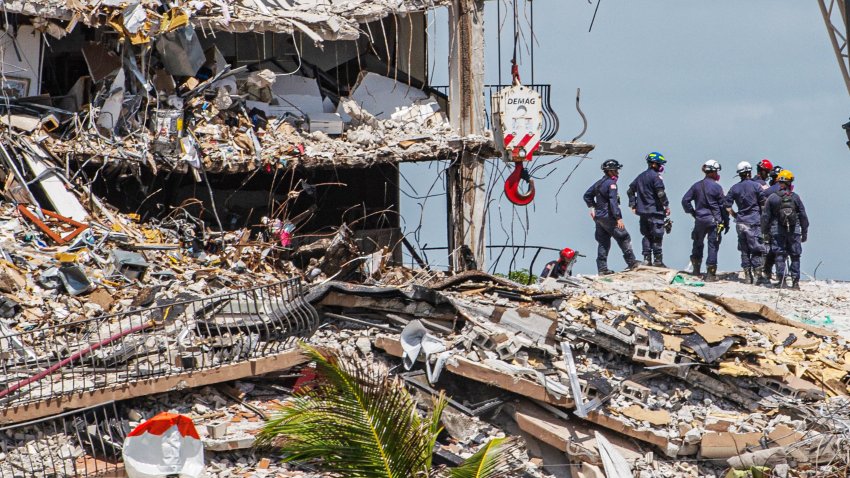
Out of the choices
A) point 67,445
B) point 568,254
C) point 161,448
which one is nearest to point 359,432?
point 161,448

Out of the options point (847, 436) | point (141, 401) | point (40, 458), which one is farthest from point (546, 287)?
point (40, 458)

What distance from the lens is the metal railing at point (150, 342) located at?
1298 centimetres

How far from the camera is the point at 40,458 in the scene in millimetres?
12430

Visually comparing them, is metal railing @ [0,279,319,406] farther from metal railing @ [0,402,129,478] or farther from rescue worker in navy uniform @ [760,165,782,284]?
rescue worker in navy uniform @ [760,165,782,284]

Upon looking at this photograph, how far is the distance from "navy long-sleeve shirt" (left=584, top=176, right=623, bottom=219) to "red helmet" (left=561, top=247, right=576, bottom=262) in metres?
0.77

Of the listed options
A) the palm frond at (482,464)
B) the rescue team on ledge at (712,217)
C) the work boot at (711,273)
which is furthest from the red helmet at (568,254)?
the palm frond at (482,464)

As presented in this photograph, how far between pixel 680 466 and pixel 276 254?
7.23m

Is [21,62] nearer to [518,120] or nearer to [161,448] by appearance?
[518,120]

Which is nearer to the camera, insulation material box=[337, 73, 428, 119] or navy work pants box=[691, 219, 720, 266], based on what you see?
navy work pants box=[691, 219, 720, 266]

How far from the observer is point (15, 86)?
19.2 m

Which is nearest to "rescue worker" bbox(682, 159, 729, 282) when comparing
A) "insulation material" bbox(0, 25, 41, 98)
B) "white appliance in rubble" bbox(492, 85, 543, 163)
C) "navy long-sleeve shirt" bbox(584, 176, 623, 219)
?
"navy long-sleeve shirt" bbox(584, 176, 623, 219)

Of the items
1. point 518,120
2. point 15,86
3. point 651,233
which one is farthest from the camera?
point 518,120

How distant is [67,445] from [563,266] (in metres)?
9.09

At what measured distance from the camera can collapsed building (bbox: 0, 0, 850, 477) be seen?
13.3m
